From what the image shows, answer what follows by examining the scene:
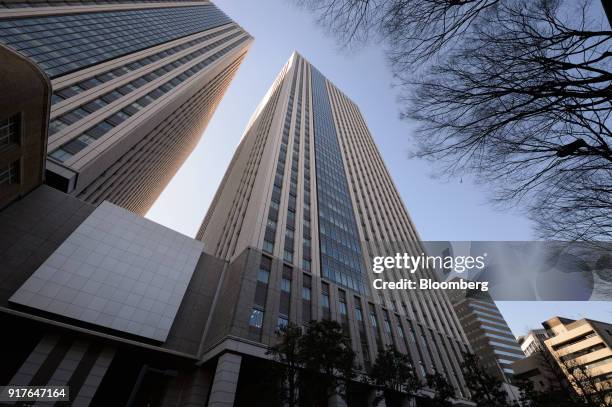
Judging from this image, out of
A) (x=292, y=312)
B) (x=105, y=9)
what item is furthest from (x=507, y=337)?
(x=105, y=9)

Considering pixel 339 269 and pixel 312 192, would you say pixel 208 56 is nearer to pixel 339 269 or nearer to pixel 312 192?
pixel 312 192

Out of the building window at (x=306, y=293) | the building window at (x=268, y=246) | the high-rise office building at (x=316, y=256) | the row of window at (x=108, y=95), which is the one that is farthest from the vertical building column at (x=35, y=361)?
the row of window at (x=108, y=95)

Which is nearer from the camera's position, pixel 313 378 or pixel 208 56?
pixel 313 378

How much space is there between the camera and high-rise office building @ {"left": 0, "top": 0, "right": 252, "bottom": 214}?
2978cm

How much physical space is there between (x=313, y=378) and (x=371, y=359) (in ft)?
37.9

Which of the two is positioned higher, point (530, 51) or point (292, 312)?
point (530, 51)

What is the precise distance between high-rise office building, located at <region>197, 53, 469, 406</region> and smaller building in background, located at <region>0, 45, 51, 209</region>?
1701cm

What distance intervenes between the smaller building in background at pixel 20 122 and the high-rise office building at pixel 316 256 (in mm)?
17006

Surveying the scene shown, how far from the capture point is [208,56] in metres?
71.4

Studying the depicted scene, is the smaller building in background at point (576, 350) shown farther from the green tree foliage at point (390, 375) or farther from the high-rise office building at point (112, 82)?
the high-rise office building at point (112, 82)

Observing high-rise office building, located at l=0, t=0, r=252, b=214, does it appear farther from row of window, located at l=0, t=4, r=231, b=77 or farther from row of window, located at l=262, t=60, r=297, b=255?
row of window, located at l=262, t=60, r=297, b=255

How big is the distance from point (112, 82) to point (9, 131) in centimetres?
2908

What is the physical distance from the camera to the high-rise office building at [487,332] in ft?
237

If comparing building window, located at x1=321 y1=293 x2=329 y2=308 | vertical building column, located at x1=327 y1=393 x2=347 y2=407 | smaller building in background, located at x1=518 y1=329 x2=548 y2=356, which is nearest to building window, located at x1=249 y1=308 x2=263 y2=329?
building window, located at x1=321 y1=293 x2=329 y2=308
